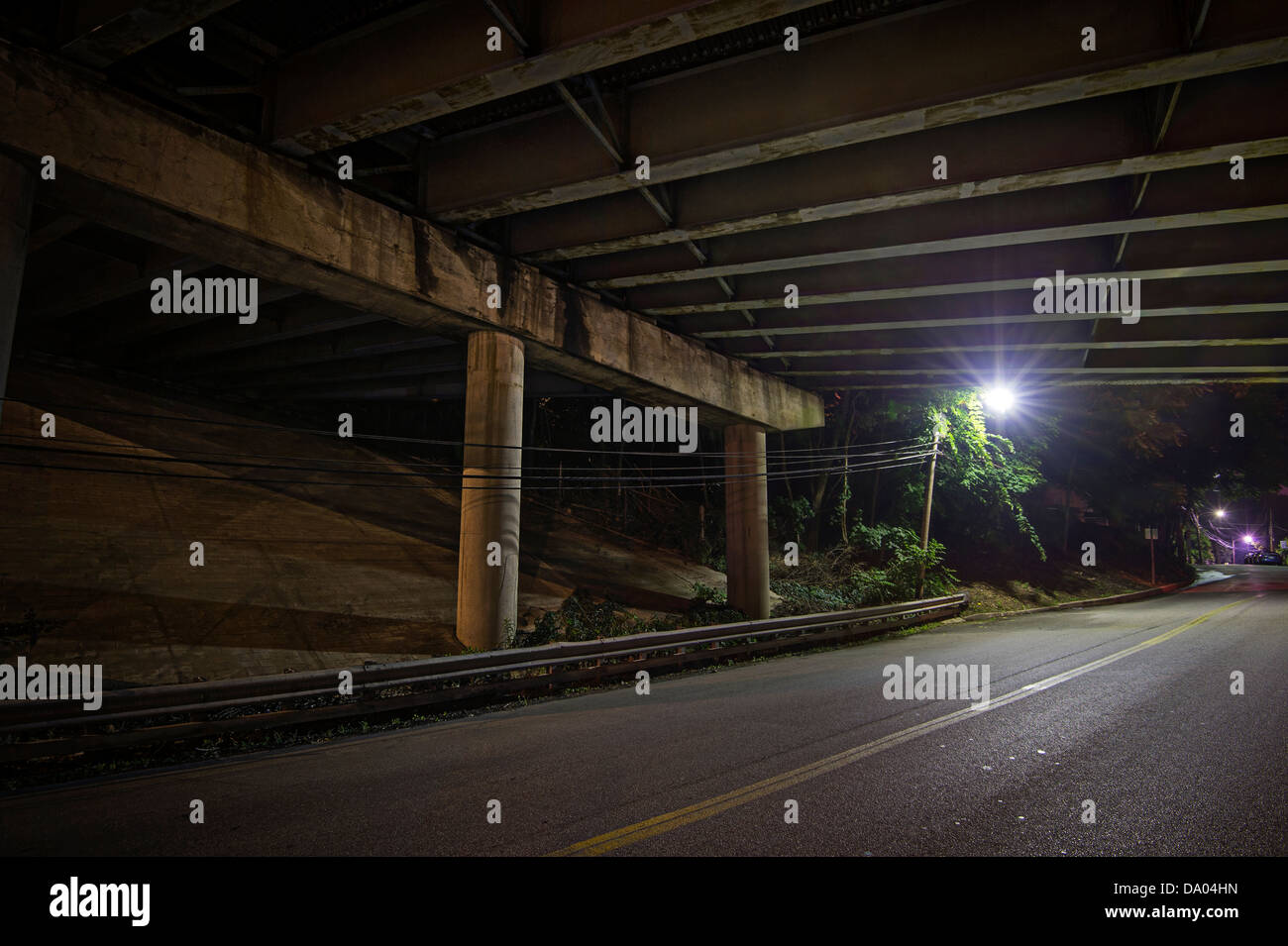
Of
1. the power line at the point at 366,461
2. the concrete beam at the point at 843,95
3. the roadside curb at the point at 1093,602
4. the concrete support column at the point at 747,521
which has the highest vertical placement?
the concrete beam at the point at 843,95

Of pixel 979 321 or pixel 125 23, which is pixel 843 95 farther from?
pixel 125 23

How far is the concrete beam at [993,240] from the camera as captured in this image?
25.1 ft

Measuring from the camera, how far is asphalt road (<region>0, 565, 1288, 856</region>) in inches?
150

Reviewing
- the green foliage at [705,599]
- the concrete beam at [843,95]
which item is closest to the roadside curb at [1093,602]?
the green foliage at [705,599]

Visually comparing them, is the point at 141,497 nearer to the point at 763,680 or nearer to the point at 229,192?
the point at 229,192

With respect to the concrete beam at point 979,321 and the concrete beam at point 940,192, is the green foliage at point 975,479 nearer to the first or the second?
the concrete beam at point 979,321

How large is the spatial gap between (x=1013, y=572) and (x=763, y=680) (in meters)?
21.5

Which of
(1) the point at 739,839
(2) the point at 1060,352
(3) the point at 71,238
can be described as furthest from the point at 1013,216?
(3) the point at 71,238

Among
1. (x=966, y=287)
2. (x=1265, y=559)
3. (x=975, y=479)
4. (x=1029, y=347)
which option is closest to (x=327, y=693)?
(x=966, y=287)

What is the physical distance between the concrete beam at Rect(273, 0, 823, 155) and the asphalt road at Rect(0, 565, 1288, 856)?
6.20 metres

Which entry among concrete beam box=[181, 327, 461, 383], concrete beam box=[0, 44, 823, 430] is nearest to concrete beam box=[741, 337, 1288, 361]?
concrete beam box=[0, 44, 823, 430]

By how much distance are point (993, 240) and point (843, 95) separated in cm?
344

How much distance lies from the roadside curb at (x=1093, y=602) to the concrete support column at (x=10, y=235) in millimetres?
20963
